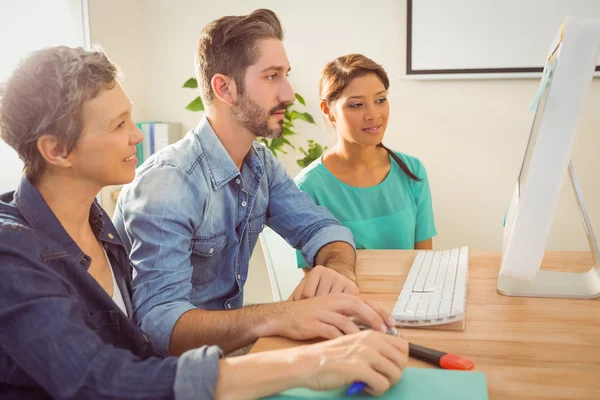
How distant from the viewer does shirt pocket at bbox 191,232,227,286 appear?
4.12ft

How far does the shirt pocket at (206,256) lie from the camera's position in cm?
126

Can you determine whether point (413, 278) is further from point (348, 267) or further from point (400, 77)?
point (400, 77)

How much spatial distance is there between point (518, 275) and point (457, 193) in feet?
6.22

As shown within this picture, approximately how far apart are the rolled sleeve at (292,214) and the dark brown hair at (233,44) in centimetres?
25

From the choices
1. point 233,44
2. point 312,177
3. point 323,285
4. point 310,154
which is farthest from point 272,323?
point 310,154

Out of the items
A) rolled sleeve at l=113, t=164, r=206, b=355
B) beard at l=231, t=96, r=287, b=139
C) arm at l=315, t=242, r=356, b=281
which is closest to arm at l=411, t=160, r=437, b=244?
arm at l=315, t=242, r=356, b=281

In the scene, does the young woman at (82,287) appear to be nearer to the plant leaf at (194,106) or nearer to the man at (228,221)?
the man at (228,221)

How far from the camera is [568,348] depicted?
842 mm

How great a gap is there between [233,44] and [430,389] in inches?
38.7

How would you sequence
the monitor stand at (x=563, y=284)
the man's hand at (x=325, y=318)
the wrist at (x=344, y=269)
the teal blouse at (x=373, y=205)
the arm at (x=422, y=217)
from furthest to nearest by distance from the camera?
the arm at (x=422, y=217), the teal blouse at (x=373, y=205), the wrist at (x=344, y=269), the monitor stand at (x=563, y=284), the man's hand at (x=325, y=318)

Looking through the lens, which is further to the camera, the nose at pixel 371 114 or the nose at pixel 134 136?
the nose at pixel 371 114

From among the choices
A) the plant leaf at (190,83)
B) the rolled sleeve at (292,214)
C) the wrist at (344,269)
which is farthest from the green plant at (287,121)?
the wrist at (344,269)

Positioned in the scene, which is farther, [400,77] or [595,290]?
[400,77]

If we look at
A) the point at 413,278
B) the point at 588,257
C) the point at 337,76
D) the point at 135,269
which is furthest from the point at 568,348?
the point at 337,76
